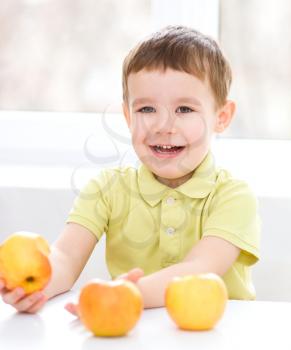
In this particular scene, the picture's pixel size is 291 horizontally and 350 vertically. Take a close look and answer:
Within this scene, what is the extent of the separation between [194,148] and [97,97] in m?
1.12

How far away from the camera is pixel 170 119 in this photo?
4.83 feet

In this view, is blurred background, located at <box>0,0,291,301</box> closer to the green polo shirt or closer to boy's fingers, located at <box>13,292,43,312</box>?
the green polo shirt

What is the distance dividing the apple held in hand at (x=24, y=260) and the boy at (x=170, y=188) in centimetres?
22

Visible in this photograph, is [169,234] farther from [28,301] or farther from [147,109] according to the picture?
[28,301]

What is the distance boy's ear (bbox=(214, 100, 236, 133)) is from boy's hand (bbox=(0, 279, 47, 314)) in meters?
0.56

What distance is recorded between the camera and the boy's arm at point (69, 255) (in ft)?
4.47

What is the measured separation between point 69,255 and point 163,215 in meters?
0.18

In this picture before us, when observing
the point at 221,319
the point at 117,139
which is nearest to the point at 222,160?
the point at 117,139

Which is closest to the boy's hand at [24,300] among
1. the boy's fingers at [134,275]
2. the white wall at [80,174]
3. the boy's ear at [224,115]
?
the boy's fingers at [134,275]

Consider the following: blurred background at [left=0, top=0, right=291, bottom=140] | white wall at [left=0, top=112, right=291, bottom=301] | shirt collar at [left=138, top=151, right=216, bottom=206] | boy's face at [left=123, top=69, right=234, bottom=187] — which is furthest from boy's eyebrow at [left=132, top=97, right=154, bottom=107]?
blurred background at [left=0, top=0, right=291, bottom=140]

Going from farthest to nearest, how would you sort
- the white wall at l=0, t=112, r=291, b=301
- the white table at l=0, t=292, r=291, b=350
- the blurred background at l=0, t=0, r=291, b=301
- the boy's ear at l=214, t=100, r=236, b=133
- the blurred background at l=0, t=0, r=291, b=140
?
the blurred background at l=0, t=0, r=291, b=140
the blurred background at l=0, t=0, r=291, b=301
the white wall at l=0, t=112, r=291, b=301
the boy's ear at l=214, t=100, r=236, b=133
the white table at l=0, t=292, r=291, b=350

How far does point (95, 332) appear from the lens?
1033 millimetres

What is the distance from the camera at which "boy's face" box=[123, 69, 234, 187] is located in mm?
1468

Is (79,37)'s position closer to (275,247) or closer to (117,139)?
(117,139)
